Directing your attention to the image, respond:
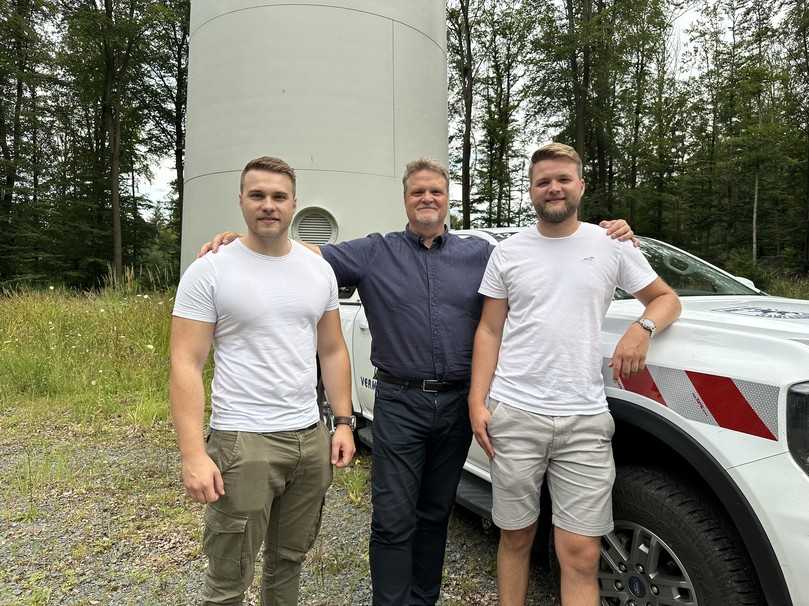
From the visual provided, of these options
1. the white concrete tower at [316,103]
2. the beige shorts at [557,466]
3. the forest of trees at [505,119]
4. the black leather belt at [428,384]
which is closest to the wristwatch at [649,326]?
the beige shorts at [557,466]

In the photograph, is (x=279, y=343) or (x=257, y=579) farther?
(x=257, y=579)

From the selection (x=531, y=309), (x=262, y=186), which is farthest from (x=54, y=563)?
(x=531, y=309)

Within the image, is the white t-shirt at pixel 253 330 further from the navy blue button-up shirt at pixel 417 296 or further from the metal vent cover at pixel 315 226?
the metal vent cover at pixel 315 226

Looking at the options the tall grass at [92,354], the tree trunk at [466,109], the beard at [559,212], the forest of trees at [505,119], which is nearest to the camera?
the beard at [559,212]

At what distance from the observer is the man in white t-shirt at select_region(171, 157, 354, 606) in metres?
1.87

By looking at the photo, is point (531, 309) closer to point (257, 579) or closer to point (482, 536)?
point (482, 536)

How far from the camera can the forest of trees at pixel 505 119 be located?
20.7 metres

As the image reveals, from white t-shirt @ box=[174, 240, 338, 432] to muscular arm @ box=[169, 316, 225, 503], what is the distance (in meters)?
0.06

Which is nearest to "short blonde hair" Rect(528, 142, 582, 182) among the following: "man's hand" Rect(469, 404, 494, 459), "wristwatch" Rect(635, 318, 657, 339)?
"wristwatch" Rect(635, 318, 657, 339)

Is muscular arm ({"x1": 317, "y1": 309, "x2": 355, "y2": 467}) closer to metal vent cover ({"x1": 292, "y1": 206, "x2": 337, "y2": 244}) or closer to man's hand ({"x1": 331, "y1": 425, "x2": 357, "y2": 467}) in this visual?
man's hand ({"x1": 331, "y1": 425, "x2": 357, "y2": 467})

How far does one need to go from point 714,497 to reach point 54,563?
3.13 m

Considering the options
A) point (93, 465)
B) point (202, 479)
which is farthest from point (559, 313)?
point (93, 465)

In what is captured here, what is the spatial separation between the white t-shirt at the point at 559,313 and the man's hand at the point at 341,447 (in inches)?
23.1

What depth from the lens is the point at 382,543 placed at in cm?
233
